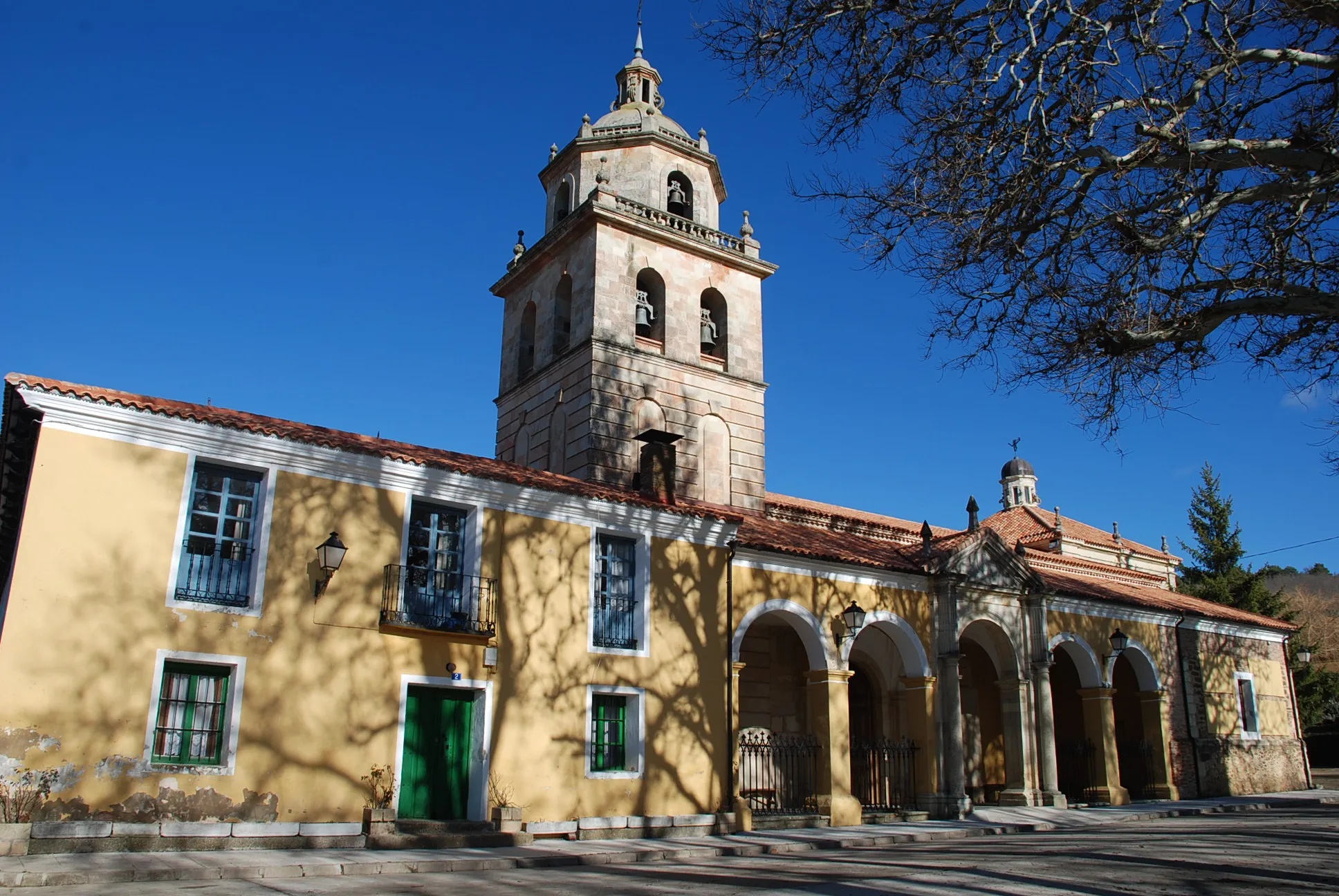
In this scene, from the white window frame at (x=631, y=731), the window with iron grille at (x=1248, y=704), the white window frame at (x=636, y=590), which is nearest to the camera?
the white window frame at (x=631, y=731)

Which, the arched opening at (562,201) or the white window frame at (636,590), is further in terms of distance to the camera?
the arched opening at (562,201)

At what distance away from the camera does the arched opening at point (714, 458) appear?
1014 inches

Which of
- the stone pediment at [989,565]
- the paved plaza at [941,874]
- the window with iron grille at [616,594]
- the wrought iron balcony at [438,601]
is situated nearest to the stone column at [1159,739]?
the stone pediment at [989,565]

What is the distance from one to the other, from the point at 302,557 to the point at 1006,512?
34.5 metres

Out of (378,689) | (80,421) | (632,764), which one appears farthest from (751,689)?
(80,421)

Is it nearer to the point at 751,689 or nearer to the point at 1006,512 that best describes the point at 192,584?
the point at 751,689

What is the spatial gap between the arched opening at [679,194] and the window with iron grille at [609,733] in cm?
1504

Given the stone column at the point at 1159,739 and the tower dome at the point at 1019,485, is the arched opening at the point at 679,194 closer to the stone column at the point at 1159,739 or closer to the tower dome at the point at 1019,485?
the stone column at the point at 1159,739

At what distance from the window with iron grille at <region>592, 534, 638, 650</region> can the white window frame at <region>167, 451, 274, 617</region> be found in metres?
4.55

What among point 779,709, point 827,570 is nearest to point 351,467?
point 827,570

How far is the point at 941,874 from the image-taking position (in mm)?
10438

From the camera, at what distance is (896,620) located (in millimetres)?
19703

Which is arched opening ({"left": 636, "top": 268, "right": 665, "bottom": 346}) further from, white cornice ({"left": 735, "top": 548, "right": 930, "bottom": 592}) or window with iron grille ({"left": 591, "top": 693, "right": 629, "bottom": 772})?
window with iron grille ({"left": 591, "top": 693, "right": 629, "bottom": 772})

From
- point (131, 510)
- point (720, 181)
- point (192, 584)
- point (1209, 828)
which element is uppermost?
point (720, 181)
